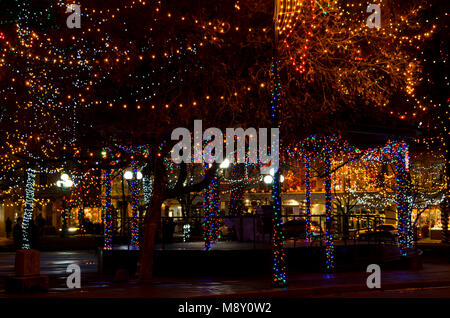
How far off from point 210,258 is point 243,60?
264 inches

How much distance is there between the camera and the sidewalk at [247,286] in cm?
1405

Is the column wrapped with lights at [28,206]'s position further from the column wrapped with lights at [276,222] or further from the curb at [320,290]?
the curb at [320,290]

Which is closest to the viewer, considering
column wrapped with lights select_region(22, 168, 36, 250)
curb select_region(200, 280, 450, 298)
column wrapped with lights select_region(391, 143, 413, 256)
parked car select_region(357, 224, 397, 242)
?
curb select_region(200, 280, 450, 298)

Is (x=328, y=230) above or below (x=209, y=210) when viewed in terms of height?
below

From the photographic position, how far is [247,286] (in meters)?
15.6

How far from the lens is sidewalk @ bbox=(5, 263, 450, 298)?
46.1 feet

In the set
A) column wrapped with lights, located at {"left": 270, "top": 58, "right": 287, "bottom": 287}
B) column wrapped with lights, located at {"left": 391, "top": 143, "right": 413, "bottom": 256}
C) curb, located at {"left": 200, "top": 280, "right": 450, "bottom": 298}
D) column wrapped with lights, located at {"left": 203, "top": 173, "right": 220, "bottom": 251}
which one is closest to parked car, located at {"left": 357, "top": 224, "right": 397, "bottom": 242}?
column wrapped with lights, located at {"left": 391, "top": 143, "right": 413, "bottom": 256}

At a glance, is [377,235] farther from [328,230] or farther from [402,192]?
[328,230]

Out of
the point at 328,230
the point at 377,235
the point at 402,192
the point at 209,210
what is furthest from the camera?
the point at 377,235

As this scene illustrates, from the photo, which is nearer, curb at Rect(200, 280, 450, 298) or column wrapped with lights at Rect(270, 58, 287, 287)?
curb at Rect(200, 280, 450, 298)

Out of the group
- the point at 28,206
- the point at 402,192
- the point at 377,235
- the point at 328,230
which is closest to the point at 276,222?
the point at 328,230

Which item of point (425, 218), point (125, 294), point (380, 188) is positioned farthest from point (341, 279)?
point (425, 218)

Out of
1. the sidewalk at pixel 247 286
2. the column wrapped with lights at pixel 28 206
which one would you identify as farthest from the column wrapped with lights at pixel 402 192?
the column wrapped with lights at pixel 28 206

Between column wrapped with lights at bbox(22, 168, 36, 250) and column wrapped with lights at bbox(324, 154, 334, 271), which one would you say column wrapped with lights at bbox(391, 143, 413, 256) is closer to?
column wrapped with lights at bbox(324, 154, 334, 271)
